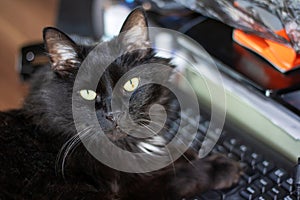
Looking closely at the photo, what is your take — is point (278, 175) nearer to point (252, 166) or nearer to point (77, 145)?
point (252, 166)

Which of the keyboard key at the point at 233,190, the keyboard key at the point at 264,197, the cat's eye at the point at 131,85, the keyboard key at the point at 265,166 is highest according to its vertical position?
the cat's eye at the point at 131,85

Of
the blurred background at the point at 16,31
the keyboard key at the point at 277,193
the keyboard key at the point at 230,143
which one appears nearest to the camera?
the keyboard key at the point at 277,193

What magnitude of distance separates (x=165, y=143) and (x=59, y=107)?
0.72 feet

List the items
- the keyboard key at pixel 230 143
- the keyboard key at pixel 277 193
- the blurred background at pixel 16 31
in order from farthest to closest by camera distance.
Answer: the blurred background at pixel 16 31
the keyboard key at pixel 230 143
the keyboard key at pixel 277 193

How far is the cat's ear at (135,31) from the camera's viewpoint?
970mm

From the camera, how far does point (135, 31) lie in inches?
39.3

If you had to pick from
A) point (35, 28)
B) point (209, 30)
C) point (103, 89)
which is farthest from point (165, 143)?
point (35, 28)

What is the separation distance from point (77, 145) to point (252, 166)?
0.33 metres

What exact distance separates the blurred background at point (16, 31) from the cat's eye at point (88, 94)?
0.48 metres

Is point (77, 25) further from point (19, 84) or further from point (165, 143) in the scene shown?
point (165, 143)

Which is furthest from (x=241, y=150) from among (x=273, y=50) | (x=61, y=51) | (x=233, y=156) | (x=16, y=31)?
(x=16, y=31)

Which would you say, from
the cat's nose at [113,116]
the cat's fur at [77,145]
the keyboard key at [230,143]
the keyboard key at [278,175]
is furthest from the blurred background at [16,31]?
the keyboard key at [278,175]

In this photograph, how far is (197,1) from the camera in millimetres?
1178

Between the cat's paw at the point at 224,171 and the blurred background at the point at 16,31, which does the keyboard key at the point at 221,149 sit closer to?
the cat's paw at the point at 224,171
